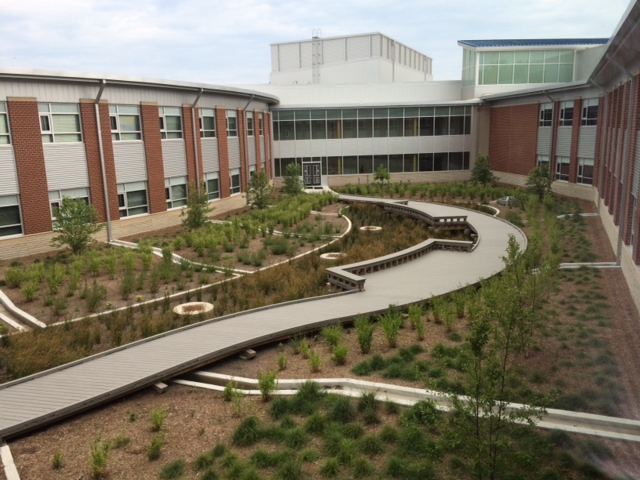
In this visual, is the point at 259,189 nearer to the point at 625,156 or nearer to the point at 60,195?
the point at 60,195

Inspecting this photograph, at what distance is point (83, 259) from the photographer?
60.3ft

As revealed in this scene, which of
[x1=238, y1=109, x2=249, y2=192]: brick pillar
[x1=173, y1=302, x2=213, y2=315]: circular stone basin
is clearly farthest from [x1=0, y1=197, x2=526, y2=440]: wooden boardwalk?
[x1=238, y1=109, x2=249, y2=192]: brick pillar

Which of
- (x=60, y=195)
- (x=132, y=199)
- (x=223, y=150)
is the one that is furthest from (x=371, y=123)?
(x=60, y=195)

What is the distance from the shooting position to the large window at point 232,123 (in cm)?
3253

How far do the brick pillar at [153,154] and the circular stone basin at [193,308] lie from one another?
12.7 metres

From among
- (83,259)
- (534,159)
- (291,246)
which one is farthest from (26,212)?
(534,159)

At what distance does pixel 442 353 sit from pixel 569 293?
5604 millimetres

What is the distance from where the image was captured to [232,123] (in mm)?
33062

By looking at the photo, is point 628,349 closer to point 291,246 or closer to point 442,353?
point 442,353

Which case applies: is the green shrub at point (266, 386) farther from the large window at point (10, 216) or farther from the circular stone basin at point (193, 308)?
the large window at point (10, 216)

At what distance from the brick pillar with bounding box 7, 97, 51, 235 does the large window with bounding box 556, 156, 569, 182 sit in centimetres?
2815

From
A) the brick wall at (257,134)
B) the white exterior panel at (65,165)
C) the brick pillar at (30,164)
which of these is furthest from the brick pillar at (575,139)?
the brick pillar at (30,164)

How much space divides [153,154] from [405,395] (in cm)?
2038

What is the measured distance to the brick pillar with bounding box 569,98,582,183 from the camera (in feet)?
103
